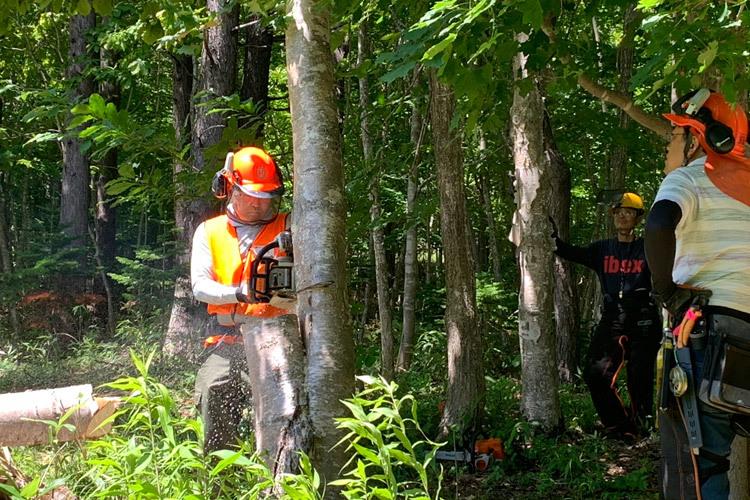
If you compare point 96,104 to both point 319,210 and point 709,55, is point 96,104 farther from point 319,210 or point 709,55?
point 709,55

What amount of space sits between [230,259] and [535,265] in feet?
9.07

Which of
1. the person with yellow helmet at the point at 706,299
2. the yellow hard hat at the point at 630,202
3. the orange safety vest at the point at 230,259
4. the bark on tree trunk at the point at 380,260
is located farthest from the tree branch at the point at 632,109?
A: the bark on tree trunk at the point at 380,260

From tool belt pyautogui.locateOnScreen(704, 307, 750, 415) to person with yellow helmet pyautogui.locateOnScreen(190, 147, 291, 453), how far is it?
2413mm

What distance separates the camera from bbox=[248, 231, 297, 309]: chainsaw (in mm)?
3793

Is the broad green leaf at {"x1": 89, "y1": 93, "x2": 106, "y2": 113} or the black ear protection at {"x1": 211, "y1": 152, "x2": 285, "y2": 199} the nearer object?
the black ear protection at {"x1": 211, "y1": 152, "x2": 285, "y2": 199}

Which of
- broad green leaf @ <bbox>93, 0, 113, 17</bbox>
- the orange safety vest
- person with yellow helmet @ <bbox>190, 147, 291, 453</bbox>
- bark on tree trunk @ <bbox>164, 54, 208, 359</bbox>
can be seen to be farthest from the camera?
bark on tree trunk @ <bbox>164, 54, 208, 359</bbox>

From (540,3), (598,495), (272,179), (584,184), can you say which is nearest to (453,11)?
(540,3)

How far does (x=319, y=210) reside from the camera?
321 cm

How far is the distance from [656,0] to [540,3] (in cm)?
54

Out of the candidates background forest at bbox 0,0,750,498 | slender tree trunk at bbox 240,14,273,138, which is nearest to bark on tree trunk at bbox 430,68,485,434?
background forest at bbox 0,0,750,498

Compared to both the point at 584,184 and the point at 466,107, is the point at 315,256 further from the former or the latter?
the point at 584,184

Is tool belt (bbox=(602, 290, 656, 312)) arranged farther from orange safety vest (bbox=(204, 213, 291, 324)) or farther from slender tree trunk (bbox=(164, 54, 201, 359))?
slender tree trunk (bbox=(164, 54, 201, 359))

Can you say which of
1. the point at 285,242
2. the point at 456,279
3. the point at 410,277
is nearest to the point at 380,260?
the point at 410,277

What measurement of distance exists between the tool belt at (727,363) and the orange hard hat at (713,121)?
0.75 metres
